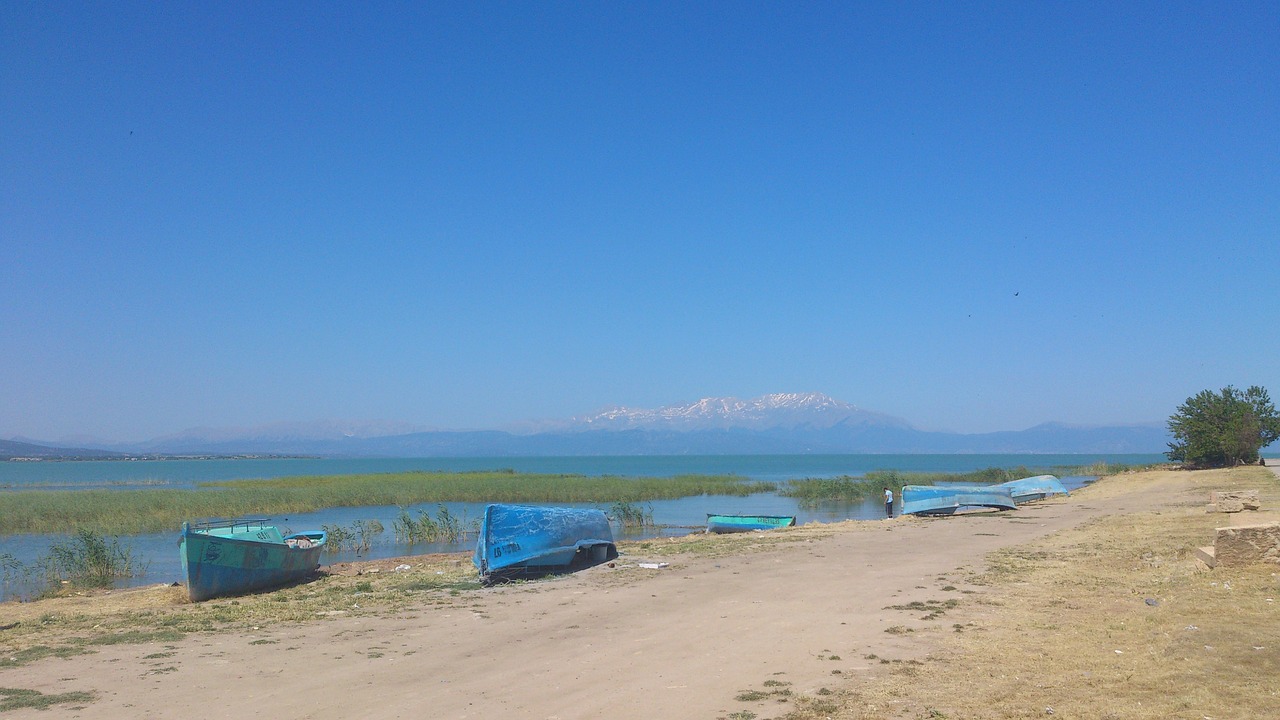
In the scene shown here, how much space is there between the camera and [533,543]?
66.8 feet

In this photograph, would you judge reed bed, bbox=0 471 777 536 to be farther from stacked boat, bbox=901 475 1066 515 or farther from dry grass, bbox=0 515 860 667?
stacked boat, bbox=901 475 1066 515

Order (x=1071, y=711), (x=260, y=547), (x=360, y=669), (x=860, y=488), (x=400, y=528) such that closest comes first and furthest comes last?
(x=1071, y=711), (x=360, y=669), (x=260, y=547), (x=400, y=528), (x=860, y=488)

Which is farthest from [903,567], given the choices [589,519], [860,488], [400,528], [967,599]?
[860,488]

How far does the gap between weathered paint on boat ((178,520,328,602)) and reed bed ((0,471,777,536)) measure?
16.9 meters

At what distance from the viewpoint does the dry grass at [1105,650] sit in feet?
26.8

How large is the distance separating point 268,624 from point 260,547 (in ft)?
20.7

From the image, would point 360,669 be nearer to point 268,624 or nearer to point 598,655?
point 598,655

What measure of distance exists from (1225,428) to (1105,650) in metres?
54.8

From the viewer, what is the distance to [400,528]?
34906mm

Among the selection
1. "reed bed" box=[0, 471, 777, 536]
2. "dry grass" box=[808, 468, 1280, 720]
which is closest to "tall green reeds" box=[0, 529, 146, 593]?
"reed bed" box=[0, 471, 777, 536]

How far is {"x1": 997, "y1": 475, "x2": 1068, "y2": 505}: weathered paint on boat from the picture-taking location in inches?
1741

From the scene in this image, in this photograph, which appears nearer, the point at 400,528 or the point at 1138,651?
the point at 1138,651

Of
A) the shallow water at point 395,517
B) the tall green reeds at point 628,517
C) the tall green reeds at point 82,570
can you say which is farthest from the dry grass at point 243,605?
the tall green reeds at point 628,517

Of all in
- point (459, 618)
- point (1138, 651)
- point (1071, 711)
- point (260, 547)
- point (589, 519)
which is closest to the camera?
point (1071, 711)
